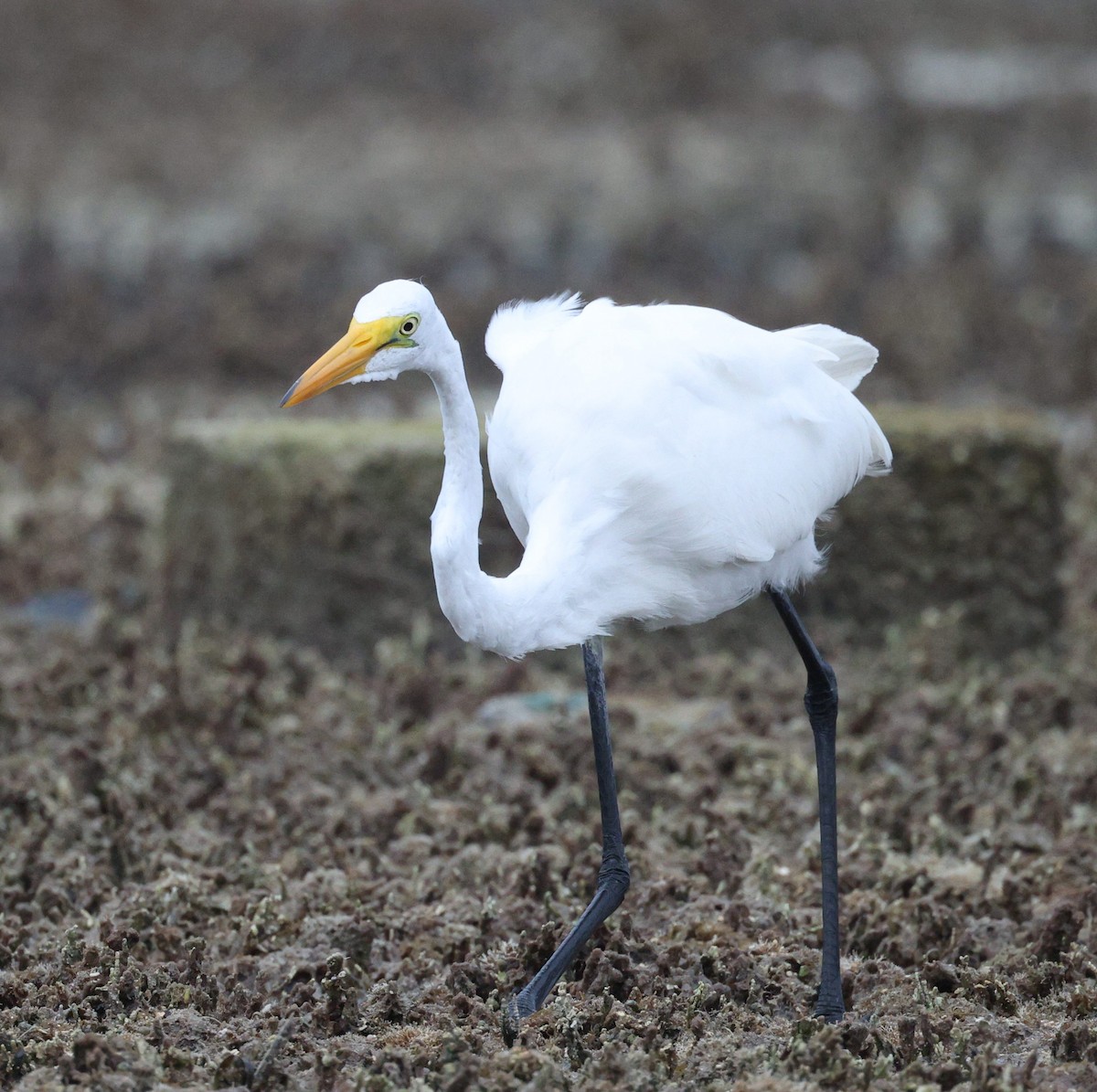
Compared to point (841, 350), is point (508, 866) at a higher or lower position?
lower

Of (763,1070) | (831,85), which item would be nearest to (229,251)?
(831,85)

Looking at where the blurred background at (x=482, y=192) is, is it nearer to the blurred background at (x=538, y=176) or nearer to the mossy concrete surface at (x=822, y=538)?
the blurred background at (x=538, y=176)

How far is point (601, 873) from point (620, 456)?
1.01 m

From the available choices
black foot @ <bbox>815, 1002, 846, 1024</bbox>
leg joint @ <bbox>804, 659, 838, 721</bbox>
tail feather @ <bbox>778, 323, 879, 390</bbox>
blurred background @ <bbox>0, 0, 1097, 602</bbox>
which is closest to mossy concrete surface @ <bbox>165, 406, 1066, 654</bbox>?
blurred background @ <bbox>0, 0, 1097, 602</bbox>

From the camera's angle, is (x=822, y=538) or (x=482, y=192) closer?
(x=822, y=538)

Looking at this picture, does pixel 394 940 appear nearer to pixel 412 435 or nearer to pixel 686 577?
pixel 686 577

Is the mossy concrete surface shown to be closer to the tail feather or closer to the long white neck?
the tail feather

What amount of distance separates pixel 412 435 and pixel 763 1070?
169 inches

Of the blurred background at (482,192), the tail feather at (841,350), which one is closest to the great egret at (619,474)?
the tail feather at (841,350)

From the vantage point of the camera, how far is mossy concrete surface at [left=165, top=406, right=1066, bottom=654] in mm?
6941

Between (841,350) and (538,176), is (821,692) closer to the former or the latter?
(841,350)

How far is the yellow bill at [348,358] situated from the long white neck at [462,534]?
0.19m

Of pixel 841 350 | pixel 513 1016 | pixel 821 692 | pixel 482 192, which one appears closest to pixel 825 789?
pixel 821 692

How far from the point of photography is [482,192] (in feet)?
55.0
